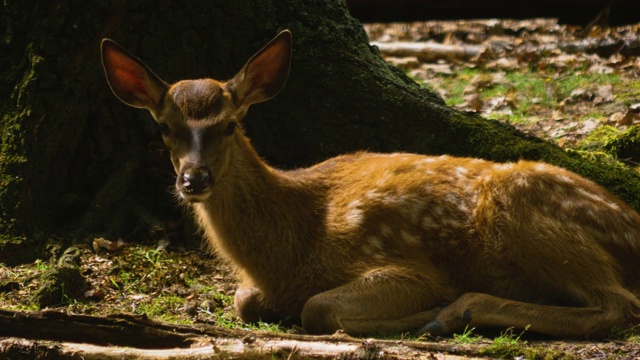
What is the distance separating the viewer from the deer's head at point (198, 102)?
19.2 feet

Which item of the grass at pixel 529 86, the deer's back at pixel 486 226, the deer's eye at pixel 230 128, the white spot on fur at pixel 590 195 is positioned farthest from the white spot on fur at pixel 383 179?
the grass at pixel 529 86

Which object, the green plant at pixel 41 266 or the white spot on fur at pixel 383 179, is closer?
the white spot on fur at pixel 383 179

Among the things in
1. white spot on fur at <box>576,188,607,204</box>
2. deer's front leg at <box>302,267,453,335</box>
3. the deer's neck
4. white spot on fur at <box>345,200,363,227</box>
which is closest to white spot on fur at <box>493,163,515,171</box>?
white spot on fur at <box>576,188,607,204</box>

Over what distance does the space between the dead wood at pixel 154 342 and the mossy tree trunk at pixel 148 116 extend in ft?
7.06

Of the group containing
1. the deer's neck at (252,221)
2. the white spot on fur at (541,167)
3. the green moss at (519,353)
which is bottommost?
the green moss at (519,353)

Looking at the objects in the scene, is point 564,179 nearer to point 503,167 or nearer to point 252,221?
point 503,167

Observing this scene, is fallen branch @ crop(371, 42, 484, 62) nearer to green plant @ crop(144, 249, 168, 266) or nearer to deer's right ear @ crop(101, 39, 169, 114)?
green plant @ crop(144, 249, 168, 266)

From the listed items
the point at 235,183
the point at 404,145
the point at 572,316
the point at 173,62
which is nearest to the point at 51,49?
the point at 173,62

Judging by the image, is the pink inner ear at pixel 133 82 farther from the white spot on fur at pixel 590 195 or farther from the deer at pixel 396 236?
the white spot on fur at pixel 590 195

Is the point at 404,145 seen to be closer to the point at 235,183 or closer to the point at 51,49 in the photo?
the point at 235,183

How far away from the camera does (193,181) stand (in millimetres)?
5711

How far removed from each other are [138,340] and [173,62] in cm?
316

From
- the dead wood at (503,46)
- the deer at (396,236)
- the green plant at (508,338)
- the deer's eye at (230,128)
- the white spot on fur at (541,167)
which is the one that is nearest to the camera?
the green plant at (508,338)

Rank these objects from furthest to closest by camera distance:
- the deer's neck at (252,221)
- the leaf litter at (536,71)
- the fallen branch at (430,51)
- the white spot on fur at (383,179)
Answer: the fallen branch at (430,51)
the leaf litter at (536,71)
the white spot on fur at (383,179)
the deer's neck at (252,221)
